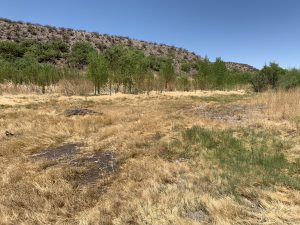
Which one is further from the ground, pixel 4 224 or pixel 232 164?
pixel 232 164

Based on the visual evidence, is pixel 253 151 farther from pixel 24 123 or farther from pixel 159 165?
pixel 24 123

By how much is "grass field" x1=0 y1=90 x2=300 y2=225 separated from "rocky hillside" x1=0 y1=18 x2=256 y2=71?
67.2m

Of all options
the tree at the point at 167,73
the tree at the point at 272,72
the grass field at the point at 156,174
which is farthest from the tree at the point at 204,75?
the grass field at the point at 156,174

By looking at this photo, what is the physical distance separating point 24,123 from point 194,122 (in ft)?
21.2

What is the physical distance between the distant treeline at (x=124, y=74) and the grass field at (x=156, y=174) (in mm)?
21961

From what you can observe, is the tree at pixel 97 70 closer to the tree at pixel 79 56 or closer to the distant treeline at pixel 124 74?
the distant treeline at pixel 124 74

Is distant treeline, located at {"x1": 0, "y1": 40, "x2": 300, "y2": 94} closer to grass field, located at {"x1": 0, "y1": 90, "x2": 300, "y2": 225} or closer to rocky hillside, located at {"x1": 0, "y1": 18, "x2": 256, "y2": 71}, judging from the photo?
rocky hillside, located at {"x1": 0, "y1": 18, "x2": 256, "y2": 71}

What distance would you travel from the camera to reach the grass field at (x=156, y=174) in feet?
16.6

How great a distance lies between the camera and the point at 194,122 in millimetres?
11992

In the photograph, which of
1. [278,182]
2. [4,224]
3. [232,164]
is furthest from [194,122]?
[4,224]

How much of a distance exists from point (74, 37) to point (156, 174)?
3108 inches

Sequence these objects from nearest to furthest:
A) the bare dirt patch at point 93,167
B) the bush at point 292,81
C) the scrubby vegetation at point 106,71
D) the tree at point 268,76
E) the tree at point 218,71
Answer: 1. the bare dirt patch at point 93,167
2. the bush at point 292,81
3. the scrubby vegetation at point 106,71
4. the tree at point 268,76
5. the tree at point 218,71

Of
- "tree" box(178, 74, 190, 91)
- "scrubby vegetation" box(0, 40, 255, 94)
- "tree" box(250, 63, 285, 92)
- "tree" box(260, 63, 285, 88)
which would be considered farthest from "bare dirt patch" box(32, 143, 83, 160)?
"tree" box(260, 63, 285, 88)

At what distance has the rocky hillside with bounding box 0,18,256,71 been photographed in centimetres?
7503
